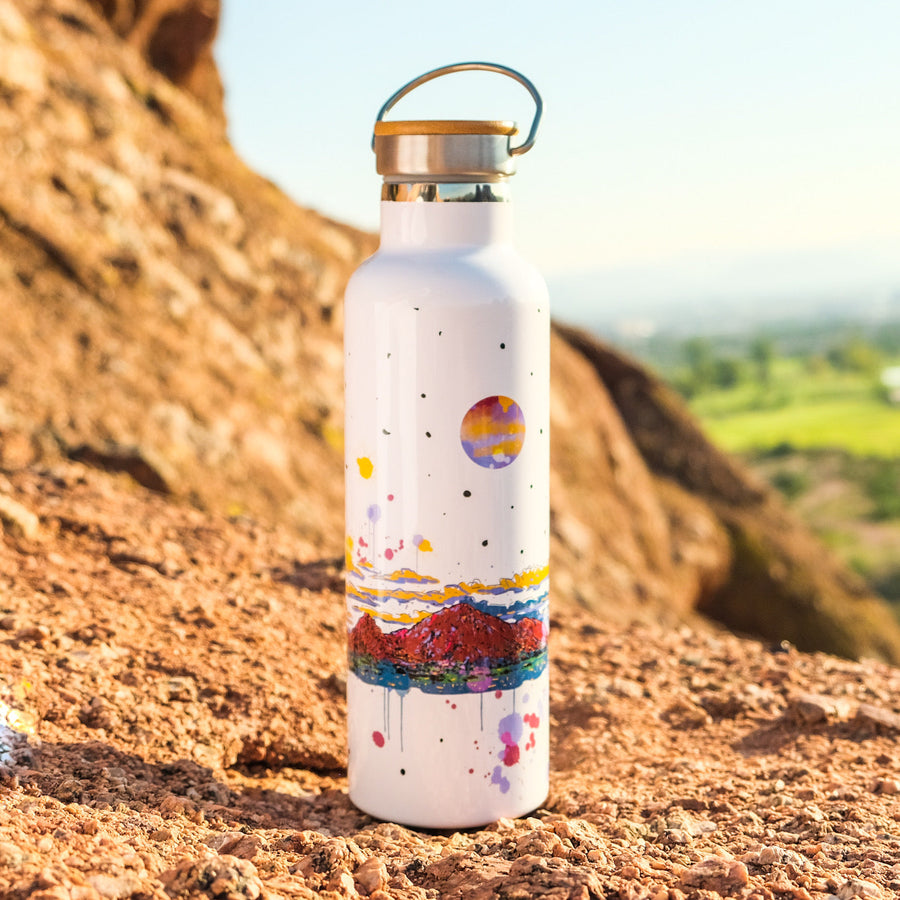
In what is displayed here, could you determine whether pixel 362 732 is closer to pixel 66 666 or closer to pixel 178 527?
pixel 66 666

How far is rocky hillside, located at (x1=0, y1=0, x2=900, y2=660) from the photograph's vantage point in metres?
6.89

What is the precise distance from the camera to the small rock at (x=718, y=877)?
9.72 feet

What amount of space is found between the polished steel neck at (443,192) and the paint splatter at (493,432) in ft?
1.98

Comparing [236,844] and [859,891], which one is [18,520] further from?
[859,891]

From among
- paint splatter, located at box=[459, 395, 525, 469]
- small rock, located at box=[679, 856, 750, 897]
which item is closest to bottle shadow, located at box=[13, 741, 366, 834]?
small rock, located at box=[679, 856, 750, 897]

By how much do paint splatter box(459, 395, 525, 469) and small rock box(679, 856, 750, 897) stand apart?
1274mm

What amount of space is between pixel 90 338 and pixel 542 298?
4507 mm

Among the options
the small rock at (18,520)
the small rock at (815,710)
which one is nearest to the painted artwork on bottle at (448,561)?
the small rock at (815,710)

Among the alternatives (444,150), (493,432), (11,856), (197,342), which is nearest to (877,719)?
(493,432)

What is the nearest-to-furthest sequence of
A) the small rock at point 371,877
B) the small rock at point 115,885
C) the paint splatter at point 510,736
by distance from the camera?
the small rock at point 115,885
the small rock at point 371,877
the paint splatter at point 510,736

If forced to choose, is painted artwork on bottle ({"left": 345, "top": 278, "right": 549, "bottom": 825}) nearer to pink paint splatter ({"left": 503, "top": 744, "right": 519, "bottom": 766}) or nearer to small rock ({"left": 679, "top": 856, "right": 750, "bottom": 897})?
pink paint splatter ({"left": 503, "top": 744, "right": 519, "bottom": 766})

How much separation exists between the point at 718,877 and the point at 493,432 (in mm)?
1402

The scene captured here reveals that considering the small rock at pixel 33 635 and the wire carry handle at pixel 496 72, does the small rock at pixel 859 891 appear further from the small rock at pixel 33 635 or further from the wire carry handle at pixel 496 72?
the small rock at pixel 33 635

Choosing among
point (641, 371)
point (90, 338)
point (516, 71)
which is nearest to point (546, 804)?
point (516, 71)
